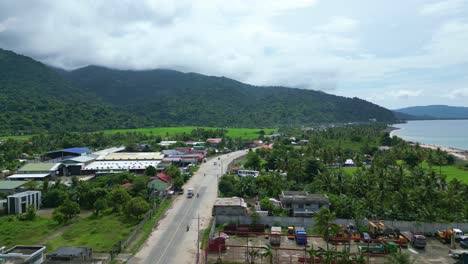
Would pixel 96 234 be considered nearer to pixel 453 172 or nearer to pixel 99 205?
pixel 99 205

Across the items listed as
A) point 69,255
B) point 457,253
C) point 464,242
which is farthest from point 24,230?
point 464,242

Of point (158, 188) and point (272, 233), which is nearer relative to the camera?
point (272, 233)

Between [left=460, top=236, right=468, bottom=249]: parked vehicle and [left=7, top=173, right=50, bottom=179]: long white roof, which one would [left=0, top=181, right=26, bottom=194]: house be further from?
[left=460, top=236, right=468, bottom=249]: parked vehicle

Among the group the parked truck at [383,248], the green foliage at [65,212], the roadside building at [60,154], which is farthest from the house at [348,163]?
the roadside building at [60,154]

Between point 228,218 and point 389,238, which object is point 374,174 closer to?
point 389,238

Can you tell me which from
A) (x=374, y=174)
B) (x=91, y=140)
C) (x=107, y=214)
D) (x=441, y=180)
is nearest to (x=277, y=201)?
(x=374, y=174)
